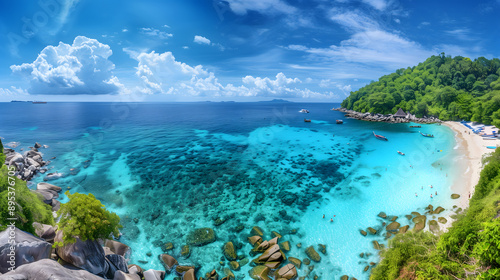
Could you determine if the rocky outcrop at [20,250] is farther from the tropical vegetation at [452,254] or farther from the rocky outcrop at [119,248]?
the tropical vegetation at [452,254]

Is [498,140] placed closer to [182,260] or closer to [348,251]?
[348,251]

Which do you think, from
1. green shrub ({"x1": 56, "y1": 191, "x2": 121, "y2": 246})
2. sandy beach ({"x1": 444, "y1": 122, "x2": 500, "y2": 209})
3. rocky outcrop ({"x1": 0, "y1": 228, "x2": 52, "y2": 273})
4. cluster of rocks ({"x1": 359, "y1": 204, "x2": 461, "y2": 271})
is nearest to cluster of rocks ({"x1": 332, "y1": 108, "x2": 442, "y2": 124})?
sandy beach ({"x1": 444, "y1": 122, "x2": 500, "y2": 209})

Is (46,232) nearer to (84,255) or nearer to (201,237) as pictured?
(84,255)

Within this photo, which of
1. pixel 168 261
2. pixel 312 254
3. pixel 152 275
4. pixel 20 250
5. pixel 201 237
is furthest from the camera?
pixel 201 237

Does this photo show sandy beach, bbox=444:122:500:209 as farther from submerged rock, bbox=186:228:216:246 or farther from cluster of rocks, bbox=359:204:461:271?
submerged rock, bbox=186:228:216:246

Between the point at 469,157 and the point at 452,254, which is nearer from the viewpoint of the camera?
the point at 452,254

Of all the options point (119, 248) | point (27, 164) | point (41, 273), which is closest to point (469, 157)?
point (119, 248)
